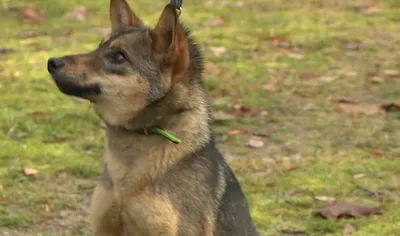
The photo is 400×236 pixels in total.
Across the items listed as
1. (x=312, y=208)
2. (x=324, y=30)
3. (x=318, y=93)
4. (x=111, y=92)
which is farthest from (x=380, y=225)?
(x=324, y=30)

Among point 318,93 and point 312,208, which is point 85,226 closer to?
point 312,208

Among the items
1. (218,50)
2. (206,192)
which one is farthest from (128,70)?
(218,50)

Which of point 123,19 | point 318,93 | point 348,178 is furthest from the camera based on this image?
point 318,93

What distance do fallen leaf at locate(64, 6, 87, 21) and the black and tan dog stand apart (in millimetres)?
7357

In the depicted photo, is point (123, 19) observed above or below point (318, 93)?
above

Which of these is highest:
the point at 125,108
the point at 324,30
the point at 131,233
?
the point at 125,108

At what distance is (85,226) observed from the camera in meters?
5.54

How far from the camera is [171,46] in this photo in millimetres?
4137

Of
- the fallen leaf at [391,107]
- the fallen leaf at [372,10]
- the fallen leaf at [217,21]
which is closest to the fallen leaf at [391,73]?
the fallen leaf at [391,107]

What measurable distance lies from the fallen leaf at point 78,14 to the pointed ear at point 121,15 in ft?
23.3

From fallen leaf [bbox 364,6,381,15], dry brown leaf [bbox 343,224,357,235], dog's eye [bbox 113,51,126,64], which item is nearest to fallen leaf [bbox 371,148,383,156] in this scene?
dry brown leaf [bbox 343,224,357,235]

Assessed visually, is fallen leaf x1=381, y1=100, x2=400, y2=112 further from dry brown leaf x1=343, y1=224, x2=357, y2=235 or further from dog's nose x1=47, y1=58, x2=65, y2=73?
dog's nose x1=47, y1=58, x2=65, y2=73

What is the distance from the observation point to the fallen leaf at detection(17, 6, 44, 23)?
11.4 metres

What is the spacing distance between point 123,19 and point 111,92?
1.93 feet
